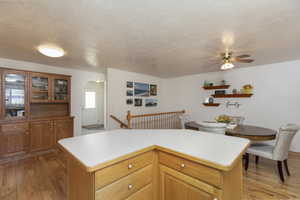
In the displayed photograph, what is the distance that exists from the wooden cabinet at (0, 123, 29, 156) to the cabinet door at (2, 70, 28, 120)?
0.21 metres

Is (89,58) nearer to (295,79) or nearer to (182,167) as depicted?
(182,167)

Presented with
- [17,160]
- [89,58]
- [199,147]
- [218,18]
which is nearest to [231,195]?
[199,147]

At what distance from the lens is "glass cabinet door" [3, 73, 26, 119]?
9.37 ft

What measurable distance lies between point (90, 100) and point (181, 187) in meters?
6.47

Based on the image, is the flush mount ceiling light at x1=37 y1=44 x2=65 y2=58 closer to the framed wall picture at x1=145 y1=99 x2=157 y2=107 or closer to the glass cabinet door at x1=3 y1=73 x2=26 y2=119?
the glass cabinet door at x1=3 y1=73 x2=26 y2=119

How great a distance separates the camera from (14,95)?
2973 mm

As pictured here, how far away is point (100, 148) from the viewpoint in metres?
1.13

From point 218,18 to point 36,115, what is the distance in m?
4.50

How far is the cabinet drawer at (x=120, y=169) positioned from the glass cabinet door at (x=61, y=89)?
343cm

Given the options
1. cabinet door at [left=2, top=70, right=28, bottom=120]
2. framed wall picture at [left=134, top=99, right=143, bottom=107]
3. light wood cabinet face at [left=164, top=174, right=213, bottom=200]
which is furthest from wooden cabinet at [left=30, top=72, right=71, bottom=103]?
light wood cabinet face at [left=164, top=174, right=213, bottom=200]

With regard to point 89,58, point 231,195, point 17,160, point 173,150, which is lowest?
point 17,160

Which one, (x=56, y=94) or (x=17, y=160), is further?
(x=56, y=94)

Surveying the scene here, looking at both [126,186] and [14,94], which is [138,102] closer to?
[14,94]

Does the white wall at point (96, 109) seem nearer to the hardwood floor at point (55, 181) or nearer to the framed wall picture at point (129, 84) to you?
the framed wall picture at point (129, 84)
